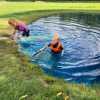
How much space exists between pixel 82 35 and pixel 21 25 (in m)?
4.95

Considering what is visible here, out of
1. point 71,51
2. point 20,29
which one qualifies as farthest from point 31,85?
point 20,29

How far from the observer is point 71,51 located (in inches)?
737

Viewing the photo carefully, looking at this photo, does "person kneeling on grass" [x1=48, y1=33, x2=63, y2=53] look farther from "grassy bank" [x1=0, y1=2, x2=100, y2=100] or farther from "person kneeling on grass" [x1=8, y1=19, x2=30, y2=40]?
"person kneeling on grass" [x1=8, y1=19, x2=30, y2=40]

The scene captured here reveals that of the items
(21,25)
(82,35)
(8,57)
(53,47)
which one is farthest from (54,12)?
(8,57)

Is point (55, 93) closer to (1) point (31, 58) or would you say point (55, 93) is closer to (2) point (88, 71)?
(2) point (88, 71)

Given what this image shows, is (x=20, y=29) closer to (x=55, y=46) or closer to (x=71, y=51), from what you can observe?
(x=71, y=51)

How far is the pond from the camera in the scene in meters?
14.1

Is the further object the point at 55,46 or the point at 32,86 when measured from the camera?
the point at 55,46

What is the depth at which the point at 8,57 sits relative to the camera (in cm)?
1509

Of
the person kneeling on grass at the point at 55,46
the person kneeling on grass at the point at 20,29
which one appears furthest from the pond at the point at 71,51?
the person kneeling on grass at the point at 20,29

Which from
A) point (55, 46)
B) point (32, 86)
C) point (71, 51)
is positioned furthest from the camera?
point (71, 51)

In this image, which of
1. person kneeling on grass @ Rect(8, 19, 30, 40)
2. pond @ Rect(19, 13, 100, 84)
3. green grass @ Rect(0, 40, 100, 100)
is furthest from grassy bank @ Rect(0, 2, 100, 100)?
person kneeling on grass @ Rect(8, 19, 30, 40)

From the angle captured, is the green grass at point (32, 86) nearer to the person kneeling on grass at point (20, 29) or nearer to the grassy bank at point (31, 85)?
the grassy bank at point (31, 85)

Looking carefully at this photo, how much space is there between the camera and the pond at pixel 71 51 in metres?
14.1
